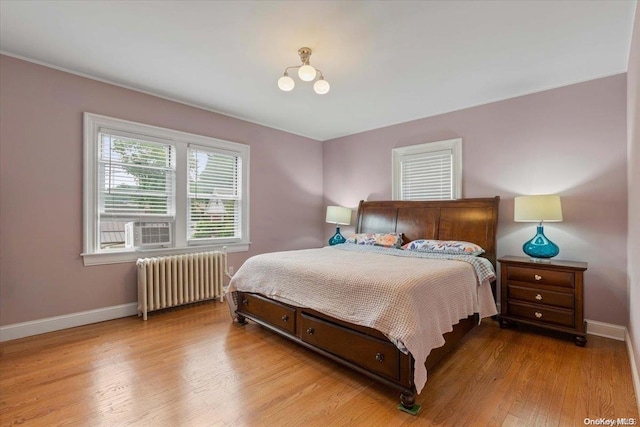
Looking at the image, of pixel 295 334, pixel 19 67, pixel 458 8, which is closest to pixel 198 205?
pixel 19 67

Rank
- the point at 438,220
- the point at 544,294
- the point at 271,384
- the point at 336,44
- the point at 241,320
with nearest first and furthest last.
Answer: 1. the point at 271,384
2. the point at 336,44
3. the point at 544,294
4. the point at 241,320
5. the point at 438,220

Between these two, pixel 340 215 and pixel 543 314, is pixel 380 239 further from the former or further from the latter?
pixel 543 314

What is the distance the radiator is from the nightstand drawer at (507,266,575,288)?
11.2 ft

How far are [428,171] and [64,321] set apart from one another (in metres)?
4.61

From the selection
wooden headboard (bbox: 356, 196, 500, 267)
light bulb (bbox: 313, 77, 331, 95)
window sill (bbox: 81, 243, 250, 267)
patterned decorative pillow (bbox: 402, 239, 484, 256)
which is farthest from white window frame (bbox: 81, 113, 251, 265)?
patterned decorative pillow (bbox: 402, 239, 484, 256)

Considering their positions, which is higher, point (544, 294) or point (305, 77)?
point (305, 77)

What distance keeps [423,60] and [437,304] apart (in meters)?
2.12

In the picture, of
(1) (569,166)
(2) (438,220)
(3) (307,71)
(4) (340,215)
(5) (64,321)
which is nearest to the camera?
(3) (307,71)

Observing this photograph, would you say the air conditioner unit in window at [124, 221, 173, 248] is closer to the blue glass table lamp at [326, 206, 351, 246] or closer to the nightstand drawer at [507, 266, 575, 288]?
the blue glass table lamp at [326, 206, 351, 246]

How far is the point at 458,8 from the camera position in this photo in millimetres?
2021

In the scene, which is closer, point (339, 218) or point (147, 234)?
point (147, 234)

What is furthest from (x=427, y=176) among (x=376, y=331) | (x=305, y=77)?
(x=376, y=331)

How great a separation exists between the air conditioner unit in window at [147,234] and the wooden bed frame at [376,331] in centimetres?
131

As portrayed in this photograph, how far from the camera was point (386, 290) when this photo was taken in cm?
192
